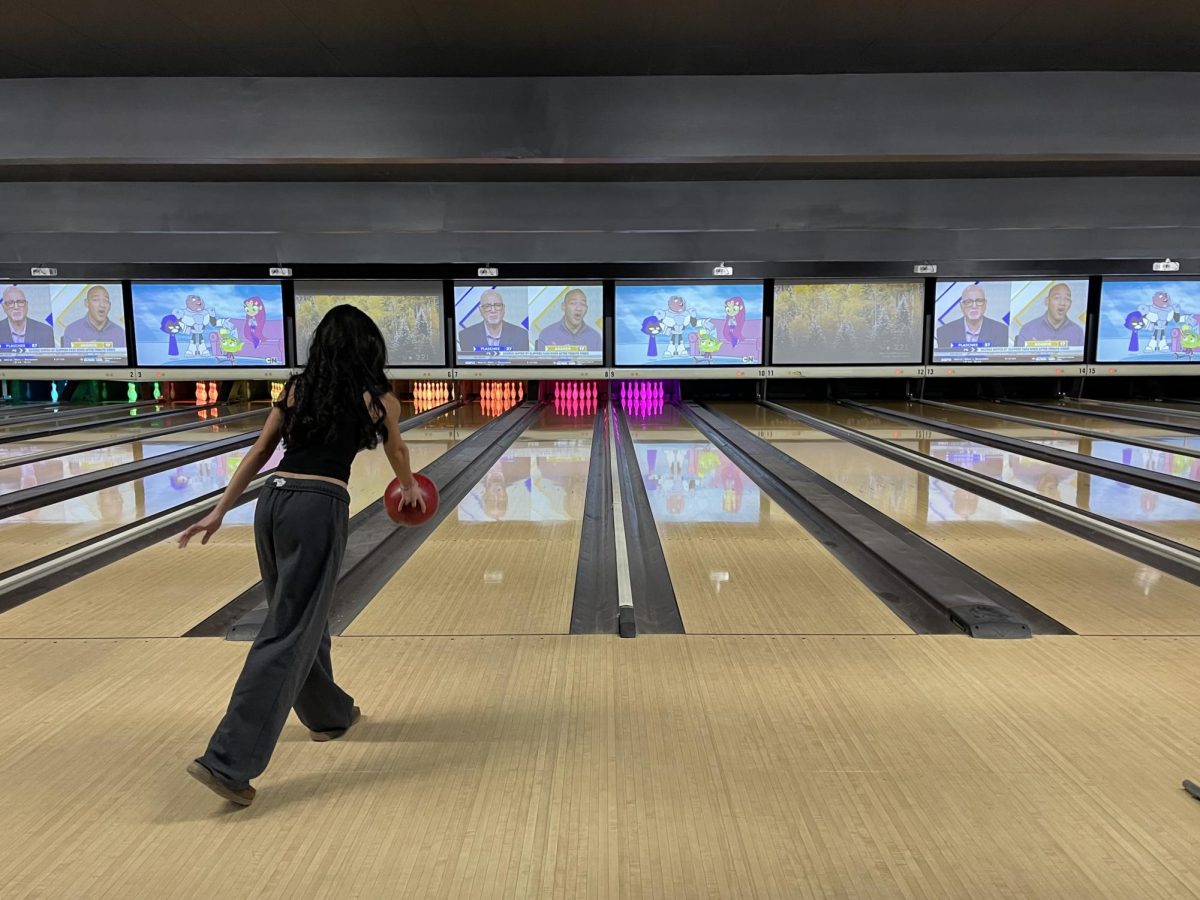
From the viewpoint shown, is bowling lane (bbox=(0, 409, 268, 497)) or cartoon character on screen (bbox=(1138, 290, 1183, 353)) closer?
bowling lane (bbox=(0, 409, 268, 497))

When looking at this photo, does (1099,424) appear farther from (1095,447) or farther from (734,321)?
(734,321)

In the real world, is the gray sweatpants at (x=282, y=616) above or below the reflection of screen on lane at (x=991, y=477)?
above

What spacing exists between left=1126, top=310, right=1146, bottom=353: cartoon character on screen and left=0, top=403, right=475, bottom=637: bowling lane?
8.81 metres

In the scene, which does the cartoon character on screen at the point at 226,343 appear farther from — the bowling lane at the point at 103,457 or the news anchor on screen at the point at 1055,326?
the news anchor on screen at the point at 1055,326


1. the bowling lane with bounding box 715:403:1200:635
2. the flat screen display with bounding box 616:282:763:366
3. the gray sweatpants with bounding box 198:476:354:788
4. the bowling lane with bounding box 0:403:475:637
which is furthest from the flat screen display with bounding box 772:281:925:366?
the gray sweatpants with bounding box 198:476:354:788

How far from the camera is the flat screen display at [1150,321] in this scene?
822 cm

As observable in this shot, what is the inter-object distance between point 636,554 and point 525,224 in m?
5.47

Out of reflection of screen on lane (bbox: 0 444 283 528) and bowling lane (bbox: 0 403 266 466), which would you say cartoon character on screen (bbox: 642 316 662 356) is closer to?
bowling lane (bbox: 0 403 266 466)

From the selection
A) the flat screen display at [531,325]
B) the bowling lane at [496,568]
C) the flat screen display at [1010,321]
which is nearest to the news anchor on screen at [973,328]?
the flat screen display at [1010,321]

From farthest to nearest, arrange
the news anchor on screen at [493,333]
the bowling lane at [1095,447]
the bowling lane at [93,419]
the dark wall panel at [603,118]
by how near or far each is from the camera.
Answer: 1. the news anchor on screen at [493,333]
2. the bowling lane at [93,419]
3. the bowling lane at [1095,447]
4. the dark wall panel at [603,118]

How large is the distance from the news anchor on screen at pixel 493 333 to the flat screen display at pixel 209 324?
6.64 feet

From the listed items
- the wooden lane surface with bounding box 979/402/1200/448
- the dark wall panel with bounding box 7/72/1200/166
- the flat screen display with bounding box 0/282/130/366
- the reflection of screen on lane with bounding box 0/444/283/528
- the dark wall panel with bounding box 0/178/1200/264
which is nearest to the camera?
the reflection of screen on lane with bounding box 0/444/283/528

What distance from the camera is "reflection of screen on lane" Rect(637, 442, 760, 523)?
3523 mm

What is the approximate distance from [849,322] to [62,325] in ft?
27.2
